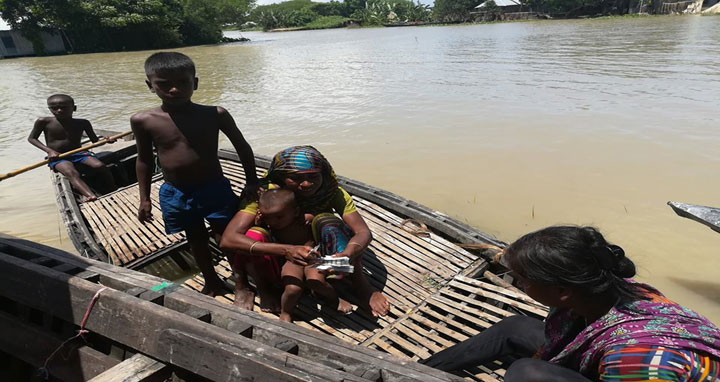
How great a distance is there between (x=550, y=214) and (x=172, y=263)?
4208 millimetres

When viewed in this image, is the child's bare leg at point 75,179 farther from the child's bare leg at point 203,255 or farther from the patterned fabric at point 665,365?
the patterned fabric at point 665,365

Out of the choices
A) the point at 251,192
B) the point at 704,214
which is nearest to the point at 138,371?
the point at 251,192

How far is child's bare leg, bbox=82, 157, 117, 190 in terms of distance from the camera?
470 cm

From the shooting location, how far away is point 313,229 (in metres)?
2.42

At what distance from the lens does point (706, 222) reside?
2.89m

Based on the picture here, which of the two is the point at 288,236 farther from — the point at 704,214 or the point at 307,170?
the point at 704,214

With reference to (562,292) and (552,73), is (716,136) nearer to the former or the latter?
(552,73)

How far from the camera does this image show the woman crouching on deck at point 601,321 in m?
1.10

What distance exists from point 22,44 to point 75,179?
3371cm

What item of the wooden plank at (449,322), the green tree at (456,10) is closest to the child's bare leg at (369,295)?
the wooden plank at (449,322)

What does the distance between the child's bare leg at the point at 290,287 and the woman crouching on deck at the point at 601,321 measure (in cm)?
121

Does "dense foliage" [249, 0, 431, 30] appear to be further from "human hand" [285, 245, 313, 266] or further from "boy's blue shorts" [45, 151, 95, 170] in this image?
"human hand" [285, 245, 313, 266]

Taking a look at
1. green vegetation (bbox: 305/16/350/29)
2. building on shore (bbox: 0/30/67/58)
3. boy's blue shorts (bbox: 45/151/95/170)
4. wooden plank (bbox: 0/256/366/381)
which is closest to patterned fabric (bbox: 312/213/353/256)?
wooden plank (bbox: 0/256/366/381)

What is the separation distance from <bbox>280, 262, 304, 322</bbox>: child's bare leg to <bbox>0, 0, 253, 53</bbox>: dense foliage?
3308cm
